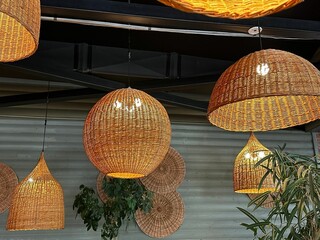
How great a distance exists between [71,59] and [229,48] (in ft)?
6.11

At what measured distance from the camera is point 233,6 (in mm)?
1298

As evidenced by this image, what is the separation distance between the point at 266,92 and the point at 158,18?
1.49m

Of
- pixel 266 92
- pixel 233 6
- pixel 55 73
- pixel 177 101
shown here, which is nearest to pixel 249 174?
pixel 177 101

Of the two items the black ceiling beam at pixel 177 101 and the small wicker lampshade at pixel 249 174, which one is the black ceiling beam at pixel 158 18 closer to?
the small wicker lampshade at pixel 249 174

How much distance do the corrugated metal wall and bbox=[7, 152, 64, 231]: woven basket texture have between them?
1.79 meters

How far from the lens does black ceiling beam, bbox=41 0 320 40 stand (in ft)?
9.46

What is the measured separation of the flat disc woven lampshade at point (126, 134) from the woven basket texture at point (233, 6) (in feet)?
3.85

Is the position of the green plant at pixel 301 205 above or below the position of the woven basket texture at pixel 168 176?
above

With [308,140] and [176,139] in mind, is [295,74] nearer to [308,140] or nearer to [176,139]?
[176,139]

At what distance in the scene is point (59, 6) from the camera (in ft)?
9.36

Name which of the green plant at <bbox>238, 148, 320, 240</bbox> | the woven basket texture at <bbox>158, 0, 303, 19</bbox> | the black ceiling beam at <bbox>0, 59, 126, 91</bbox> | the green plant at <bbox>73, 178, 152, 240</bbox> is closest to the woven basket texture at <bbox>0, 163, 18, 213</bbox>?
the green plant at <bbox>73, 178, 152, 240</bbox>

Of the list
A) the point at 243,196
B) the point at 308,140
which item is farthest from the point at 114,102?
the point at 308,140

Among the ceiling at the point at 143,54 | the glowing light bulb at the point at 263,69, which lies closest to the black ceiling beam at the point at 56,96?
the ceiling at the point at 143,54

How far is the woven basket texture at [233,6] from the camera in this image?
1.26 metres
